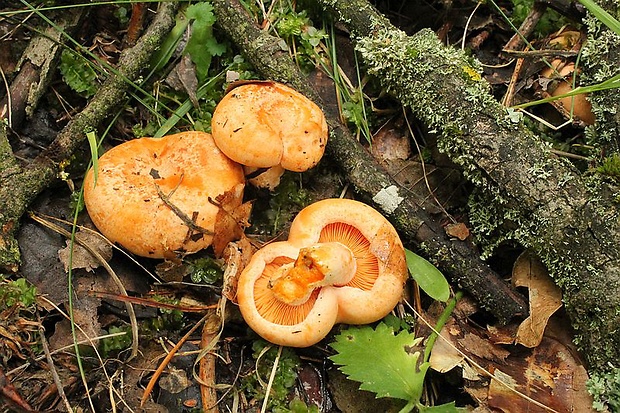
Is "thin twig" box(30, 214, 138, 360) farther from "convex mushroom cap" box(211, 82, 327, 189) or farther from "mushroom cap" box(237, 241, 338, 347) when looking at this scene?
"convex mushroom cap" box(211, 82, 327, 189)

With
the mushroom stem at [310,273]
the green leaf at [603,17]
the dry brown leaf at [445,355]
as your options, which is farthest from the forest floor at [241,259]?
the green leaf at [603,17]

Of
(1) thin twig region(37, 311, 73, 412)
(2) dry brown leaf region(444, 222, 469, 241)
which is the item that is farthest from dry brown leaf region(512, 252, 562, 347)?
(1) thin twig region(37, 311, 73, 412)

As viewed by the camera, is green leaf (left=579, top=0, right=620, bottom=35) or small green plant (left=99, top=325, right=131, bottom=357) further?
small green plant (left=99, top=325, right=131, bottom=357)

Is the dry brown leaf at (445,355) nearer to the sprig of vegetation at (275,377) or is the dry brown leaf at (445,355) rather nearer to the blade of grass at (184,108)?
the sprig of vegetation at (275,377)

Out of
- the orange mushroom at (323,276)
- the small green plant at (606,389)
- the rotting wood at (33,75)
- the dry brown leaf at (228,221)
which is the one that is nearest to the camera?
the small green plant at (606,389)

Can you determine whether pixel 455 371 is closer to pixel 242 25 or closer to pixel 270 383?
pixel 270 383
